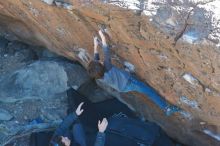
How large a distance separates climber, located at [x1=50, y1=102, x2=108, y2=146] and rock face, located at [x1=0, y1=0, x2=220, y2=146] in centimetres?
79

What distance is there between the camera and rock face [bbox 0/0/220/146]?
467 centimetres

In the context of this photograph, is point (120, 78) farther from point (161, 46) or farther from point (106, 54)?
point (161, 46)

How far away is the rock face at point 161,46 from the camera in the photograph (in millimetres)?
4672

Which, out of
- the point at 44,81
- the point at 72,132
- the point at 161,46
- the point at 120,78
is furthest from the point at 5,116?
the point at 161,46

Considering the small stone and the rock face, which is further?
the small stone

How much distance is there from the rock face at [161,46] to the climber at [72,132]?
792 millimetres

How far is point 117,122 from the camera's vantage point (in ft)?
22.1

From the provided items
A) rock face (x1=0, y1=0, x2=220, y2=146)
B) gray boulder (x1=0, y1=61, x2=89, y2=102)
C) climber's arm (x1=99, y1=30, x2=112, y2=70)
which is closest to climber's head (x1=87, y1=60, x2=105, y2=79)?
climber's arm (x1=99, y1=30, x2=112, y2=70)

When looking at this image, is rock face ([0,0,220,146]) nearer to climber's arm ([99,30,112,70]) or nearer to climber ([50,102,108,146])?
climber's arm ([99,30,112,70])

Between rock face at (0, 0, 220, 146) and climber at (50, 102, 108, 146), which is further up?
rock face at (0, 0, 220, 146)

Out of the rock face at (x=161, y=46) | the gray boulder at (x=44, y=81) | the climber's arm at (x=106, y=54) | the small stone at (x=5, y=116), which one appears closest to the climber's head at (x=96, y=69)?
the climber's arm at (x=106, y=54)

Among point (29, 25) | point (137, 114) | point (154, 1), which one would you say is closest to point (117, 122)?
point (137, 114)

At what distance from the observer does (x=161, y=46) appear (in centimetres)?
502

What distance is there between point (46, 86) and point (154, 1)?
125 inches
